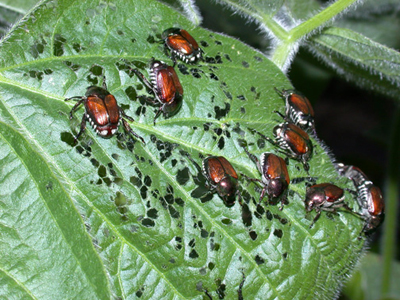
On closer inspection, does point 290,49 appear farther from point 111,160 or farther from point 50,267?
point 50,267

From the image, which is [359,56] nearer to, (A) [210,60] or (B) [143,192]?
(A) [210,60]

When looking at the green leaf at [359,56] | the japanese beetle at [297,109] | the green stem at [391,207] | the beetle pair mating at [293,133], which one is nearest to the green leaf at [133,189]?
the beetle pair mating at [293,133]

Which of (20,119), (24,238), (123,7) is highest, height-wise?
(123,7)

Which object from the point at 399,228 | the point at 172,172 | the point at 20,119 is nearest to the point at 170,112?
the point at 172,172

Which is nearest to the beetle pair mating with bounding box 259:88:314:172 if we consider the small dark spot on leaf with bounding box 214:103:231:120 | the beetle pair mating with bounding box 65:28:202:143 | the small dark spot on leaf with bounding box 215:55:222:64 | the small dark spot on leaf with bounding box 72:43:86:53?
the small dark spot on leaf with bounding box 214:103:231:120

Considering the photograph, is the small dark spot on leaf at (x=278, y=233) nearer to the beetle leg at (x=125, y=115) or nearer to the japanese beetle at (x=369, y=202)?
the japanese beetle at (x=369, y=202)

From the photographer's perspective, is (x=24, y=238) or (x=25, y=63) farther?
(x=25, y=63)

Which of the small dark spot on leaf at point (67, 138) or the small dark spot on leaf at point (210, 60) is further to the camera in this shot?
the small dark spot on leaf at point (210, 60)

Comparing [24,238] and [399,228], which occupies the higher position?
[24,238]
